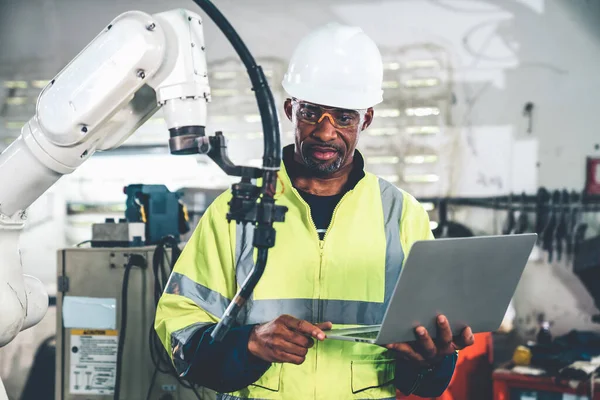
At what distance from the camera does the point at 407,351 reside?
52.7 inches

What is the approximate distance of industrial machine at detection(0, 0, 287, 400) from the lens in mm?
1159

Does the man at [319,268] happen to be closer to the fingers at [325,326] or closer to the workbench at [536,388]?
the fingers at [325,326]

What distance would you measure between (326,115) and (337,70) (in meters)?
0.11

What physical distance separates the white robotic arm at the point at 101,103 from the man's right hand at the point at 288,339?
41 centimetres

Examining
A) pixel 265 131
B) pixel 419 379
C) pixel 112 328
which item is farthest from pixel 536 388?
pixel 265 131

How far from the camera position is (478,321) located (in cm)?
140

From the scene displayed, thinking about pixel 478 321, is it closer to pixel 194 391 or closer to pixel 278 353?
pixel 278 353

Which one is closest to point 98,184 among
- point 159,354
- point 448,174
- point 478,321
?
point 159,354

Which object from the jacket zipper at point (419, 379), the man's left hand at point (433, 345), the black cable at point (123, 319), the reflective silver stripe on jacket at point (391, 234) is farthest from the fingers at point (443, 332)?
the black cable at point (123, 319)

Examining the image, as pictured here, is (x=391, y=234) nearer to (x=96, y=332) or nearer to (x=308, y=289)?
(x=308, y=289)

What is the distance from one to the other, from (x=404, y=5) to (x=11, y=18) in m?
2.30

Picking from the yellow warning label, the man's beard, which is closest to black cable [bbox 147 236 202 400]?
the yellow warning label

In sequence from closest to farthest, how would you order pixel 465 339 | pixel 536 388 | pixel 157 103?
pixel 157 103 < pixel 465 339 < pixel 536 388

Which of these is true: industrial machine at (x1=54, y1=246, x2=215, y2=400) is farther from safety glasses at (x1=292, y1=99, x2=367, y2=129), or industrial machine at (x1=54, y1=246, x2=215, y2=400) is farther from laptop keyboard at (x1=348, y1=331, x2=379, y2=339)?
laptop keyboard at (x1=348, y1=331, x2=379, y2=339)
